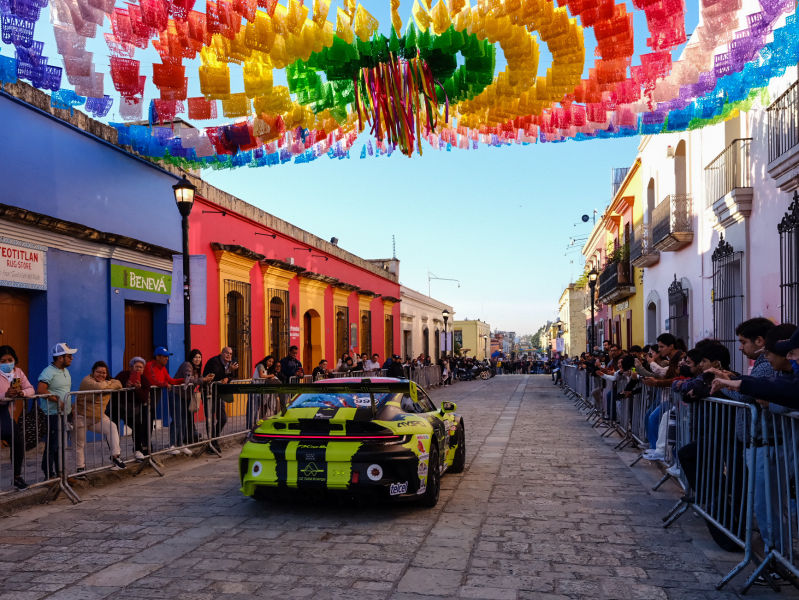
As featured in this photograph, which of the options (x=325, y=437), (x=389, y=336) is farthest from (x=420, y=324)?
(x=325, y=437)

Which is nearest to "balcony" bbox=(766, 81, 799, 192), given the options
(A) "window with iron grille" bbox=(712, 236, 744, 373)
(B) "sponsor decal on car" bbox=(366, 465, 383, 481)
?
(A) "window with iron grille" bbox=(712, 236, 744, 373)

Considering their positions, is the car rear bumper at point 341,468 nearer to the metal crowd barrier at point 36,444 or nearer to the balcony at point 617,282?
the metal crowd barrier at point 36,444

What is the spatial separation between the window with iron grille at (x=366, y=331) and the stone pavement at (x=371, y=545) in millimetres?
20437

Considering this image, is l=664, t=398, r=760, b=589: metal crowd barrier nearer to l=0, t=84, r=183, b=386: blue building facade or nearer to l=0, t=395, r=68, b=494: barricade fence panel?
l=0, t=395, r=68, b=494: barricade fence panel

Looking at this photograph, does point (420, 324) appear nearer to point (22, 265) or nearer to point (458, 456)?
point (22, 265)

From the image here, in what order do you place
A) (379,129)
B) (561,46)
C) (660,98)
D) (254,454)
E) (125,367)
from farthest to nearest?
(125,367) → (379,129) → (660,98) → (561,46) → (254,454)

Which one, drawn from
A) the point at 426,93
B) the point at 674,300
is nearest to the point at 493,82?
the point at 426,93

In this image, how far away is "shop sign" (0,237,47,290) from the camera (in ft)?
31.3

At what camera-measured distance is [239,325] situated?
17094mm

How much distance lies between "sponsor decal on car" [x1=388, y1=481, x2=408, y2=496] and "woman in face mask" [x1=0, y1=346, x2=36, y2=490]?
3.82 meters

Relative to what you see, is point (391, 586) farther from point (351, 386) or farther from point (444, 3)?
point (444, 3)

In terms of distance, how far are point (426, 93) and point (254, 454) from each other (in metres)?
4.58

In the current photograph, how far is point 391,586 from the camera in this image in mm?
4531

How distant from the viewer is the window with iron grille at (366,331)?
29094 mm
